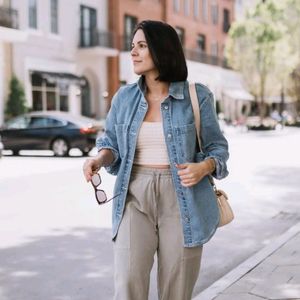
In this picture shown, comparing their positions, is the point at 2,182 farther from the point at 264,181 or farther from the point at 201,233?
the point at 201,233

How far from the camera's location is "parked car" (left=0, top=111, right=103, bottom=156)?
62.2 feet

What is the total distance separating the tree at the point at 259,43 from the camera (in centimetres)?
4031

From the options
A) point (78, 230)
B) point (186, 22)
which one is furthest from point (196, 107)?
point (186, 22)

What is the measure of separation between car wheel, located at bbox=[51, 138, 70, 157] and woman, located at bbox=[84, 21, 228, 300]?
1626cm

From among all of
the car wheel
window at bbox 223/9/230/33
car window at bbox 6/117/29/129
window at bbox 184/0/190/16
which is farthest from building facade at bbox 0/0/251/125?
window at bbox 223/9/230/33

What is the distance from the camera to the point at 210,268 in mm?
5816

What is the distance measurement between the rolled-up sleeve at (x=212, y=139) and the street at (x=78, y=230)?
7.21ft

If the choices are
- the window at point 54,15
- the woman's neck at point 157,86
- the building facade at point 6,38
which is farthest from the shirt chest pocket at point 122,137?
the window at point 54,15

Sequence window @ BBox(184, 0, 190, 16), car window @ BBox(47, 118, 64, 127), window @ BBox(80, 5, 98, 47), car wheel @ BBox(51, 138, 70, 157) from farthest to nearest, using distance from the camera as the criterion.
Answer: window @ BBox(184, 0, 190, 16) < window @ BBox(80, 5, 98, 47) < car window @ BBox(47, 118, 64, 127) < car wheel @ BBox(51, 138, 70, 157)

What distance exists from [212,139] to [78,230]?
4743 millimetres

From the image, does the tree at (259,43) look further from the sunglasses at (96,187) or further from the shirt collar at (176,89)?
the sunglasses at (96,187)

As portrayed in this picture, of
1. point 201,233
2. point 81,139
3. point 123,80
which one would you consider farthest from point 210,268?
point 123,80

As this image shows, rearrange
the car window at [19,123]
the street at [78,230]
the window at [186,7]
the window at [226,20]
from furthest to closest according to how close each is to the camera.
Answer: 1. the window at [226,20]
2. the window at [186,7]
3. the car window at [19,123]
4. the street at [78,230]

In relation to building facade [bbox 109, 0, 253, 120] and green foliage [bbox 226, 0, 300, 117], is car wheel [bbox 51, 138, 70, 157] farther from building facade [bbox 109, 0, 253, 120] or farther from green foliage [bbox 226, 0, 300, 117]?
green foliage [bbox 226, 0, 300, 117]
